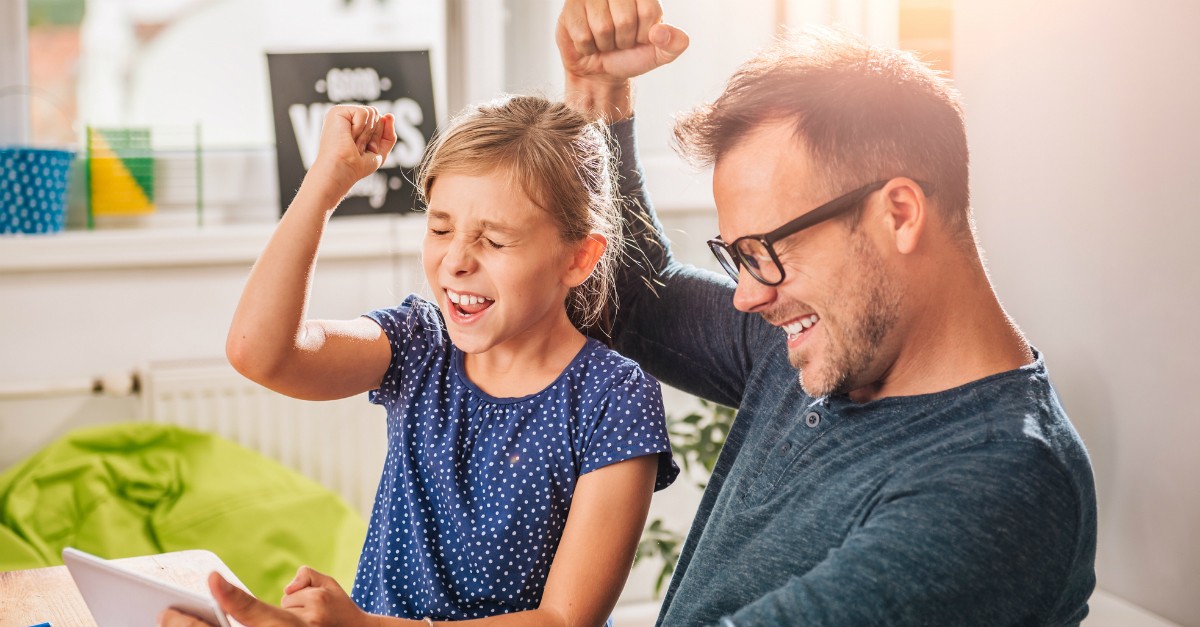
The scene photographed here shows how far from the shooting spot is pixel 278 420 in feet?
8.45

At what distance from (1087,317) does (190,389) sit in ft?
6.05

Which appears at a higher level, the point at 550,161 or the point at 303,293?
the point at 550,161

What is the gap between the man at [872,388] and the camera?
966mm

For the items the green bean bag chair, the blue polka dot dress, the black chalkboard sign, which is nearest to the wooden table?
the blue polka dot dress

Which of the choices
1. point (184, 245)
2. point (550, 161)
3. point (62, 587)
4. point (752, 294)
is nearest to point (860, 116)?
point (752, 294)

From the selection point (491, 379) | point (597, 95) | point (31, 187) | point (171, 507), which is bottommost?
point (171, 507)

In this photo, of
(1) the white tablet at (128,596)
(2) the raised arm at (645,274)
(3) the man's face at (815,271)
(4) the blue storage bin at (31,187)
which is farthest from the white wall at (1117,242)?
(4) the blue storage bin at (31,187)

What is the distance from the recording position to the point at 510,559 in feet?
4.21

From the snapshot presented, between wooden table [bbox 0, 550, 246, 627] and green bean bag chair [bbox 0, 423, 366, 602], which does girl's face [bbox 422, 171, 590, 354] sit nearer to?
wooden table [bbox 0, 550, 246, 627]

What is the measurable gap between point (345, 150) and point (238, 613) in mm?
544

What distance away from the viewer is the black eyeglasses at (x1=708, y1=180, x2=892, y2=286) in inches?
45.4

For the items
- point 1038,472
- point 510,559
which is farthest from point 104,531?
point 1038,472

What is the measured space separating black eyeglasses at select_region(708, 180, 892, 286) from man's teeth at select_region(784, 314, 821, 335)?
0.06m

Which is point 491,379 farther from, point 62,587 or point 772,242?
point 62,587
